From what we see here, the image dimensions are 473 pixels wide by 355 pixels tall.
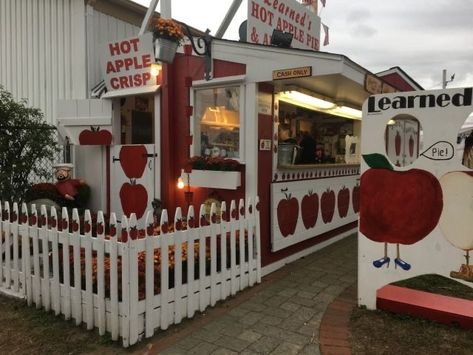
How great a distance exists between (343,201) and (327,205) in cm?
79

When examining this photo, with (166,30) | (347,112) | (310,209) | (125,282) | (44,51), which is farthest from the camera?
(44,51)

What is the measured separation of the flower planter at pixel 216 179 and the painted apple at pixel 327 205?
1.99 metres

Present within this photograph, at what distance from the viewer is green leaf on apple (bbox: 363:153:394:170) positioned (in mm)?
4133

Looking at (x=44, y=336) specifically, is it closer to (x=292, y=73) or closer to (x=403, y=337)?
(x=403, y=337)

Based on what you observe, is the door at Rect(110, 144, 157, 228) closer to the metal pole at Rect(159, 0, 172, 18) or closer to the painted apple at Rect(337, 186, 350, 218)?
the metal pole at Rect(159, 0, 172, 18)

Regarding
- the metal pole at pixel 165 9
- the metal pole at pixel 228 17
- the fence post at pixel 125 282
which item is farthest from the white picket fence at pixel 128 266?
the metal pole at pixel 228 17

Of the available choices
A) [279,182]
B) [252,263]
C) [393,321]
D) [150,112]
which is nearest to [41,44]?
[150,112]

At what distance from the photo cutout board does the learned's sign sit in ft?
3.25

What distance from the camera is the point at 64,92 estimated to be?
349 inches

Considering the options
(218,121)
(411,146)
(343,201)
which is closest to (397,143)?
(411,146)

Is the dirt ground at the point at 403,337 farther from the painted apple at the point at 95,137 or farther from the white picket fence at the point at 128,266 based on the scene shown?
the painted apple at the point at 95,137

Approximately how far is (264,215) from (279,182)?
539 mm

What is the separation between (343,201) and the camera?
763cm

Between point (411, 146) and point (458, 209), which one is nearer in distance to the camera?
point (458, 209)
